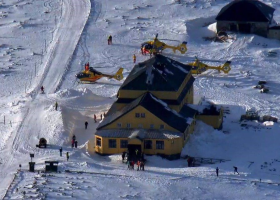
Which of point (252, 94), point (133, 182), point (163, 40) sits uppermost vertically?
point (163, 40)

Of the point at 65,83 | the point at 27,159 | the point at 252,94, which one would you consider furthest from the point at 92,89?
the point at 27,159

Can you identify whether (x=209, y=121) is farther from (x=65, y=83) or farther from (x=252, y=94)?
(x=65, y=83)

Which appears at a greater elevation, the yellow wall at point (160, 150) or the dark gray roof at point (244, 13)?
the dark gray roof at point (244, 13)

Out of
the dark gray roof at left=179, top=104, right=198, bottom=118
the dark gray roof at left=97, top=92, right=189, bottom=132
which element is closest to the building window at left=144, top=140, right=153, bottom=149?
the dark gray roof at left=97, top=92, right=189, bottom=132

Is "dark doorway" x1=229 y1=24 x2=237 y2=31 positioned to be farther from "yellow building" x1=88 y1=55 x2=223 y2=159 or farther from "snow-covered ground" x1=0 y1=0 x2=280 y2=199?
"yellow building" x1=88 y1=55 x2=223 y2=159

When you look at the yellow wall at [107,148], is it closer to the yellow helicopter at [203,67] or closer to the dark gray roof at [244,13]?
the yellow helicopter at [203,67]

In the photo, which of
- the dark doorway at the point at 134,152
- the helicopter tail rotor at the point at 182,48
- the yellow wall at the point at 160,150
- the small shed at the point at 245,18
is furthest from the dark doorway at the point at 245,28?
the dark doorway at the point at 134,152
